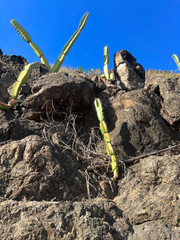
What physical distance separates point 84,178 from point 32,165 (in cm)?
82

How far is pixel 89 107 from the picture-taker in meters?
4.71

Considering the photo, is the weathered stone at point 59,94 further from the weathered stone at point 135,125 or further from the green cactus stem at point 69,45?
the green cactus stem at point 69,45

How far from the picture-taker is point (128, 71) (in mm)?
6676

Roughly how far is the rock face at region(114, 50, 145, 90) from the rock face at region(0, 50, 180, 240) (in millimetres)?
1325

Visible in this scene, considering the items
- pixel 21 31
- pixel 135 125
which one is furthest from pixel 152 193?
pixel 21 31

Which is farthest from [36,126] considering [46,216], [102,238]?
[102,238]

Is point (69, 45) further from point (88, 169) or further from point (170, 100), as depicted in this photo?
point (88, 169)

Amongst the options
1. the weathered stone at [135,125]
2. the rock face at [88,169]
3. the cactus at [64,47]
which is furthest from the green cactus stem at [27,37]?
the weathered stone at [135,125]

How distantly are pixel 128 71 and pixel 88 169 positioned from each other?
4.53m

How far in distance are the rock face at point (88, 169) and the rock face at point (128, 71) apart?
1.32 metres

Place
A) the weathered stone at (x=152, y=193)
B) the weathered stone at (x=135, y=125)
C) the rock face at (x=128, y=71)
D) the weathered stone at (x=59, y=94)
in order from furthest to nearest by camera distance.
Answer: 1. the rock face at (x=128, y=71)
2. the weathered stone at (x=59, y=94)
3. the weathered stone at (x=135, y=125)
4. the weathered stone at (x=152, y=193)

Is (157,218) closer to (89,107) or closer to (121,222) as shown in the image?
(121,222)

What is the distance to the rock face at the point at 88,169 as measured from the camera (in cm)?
185

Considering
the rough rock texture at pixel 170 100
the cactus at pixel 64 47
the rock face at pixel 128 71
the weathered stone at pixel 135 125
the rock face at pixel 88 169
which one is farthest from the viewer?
the cactus at pixel 64 47
